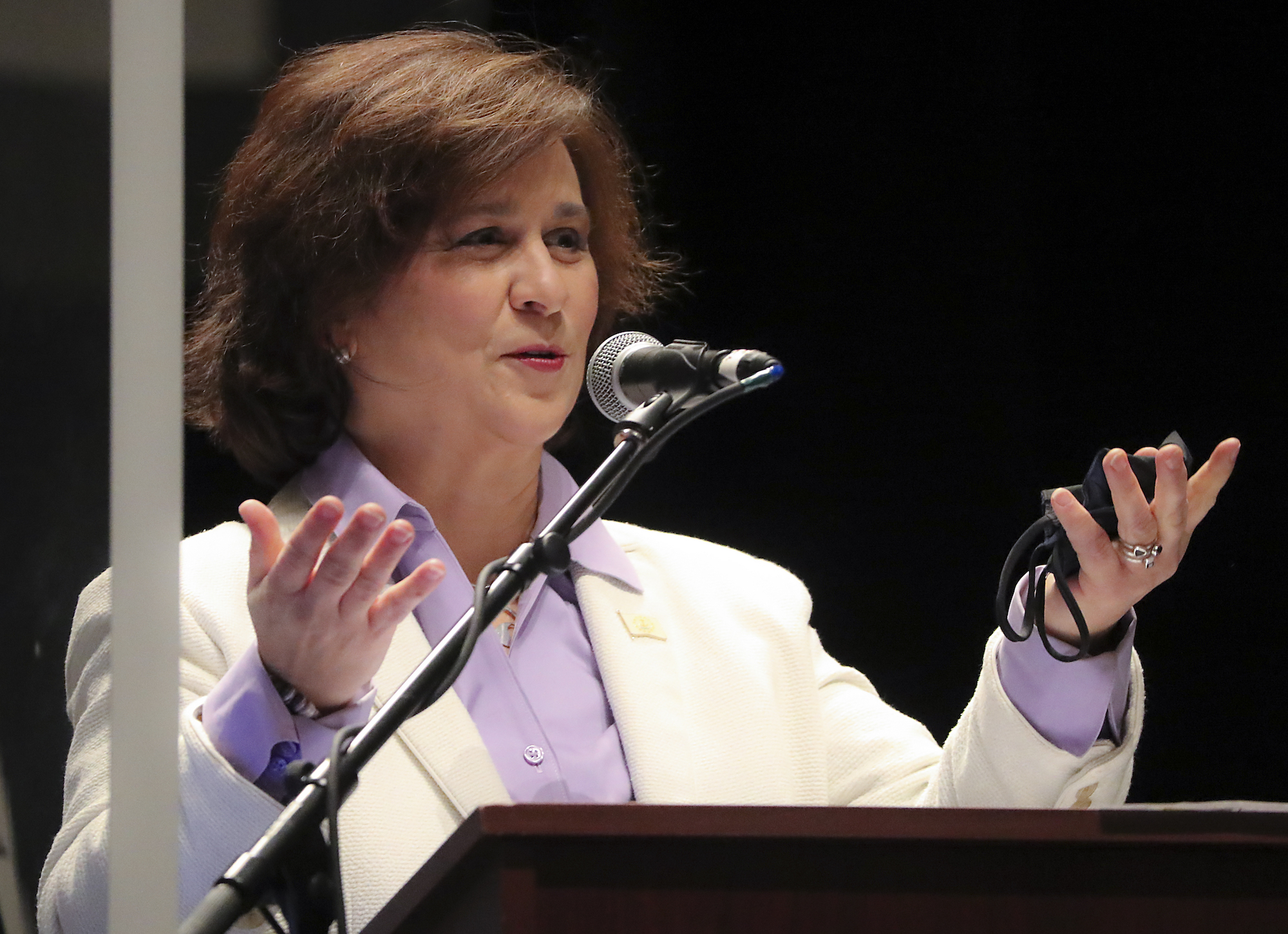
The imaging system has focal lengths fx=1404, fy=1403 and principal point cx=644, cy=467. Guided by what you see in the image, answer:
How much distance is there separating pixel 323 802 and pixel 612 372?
1.70ft

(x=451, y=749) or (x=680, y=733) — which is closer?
(x=451, y=749)

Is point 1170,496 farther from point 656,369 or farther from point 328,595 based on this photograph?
point 328,595

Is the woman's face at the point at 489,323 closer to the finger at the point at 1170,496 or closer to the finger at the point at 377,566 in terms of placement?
the finger at the point at 377,566

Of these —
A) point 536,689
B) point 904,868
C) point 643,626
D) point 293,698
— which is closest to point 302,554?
point 293,698

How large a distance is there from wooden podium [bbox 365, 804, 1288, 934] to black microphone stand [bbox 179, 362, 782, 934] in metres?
0.16

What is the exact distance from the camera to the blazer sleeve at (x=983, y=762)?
4.86ft

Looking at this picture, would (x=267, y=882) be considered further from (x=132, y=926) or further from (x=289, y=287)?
(x=289, y=287)

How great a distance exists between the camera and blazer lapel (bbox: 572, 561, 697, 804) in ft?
Answer: 5.43

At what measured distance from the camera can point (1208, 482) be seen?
131cm

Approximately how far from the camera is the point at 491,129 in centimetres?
185

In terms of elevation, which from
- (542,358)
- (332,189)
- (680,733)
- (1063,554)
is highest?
(332,189)

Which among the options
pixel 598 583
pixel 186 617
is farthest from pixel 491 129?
pixel 186 617

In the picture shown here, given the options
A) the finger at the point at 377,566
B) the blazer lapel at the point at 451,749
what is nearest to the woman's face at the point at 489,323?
the blazer lapel at the point at 451,749

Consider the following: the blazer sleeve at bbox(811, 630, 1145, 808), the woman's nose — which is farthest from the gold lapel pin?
the woman's nose
